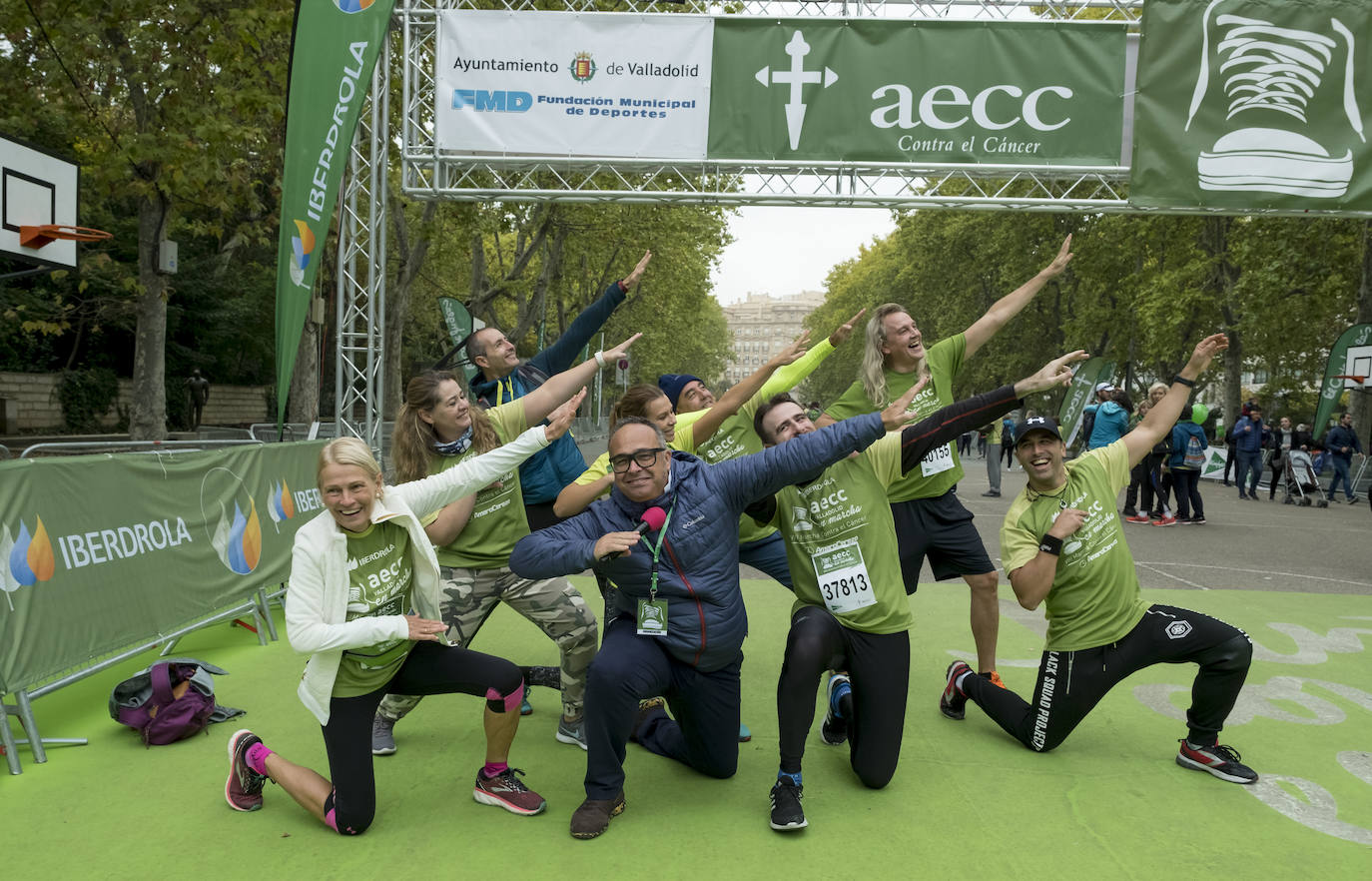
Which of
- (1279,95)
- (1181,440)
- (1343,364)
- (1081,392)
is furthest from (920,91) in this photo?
(1081,392)

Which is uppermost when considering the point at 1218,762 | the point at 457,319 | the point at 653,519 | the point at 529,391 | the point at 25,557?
the point at 457,319

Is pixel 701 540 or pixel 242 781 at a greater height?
pixel 701 540

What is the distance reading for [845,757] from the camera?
4.28m

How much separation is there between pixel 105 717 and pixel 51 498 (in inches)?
45.5

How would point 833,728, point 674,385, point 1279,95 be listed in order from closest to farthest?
point 833,728
point 674,385
point 1279,95

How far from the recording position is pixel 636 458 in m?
3.51

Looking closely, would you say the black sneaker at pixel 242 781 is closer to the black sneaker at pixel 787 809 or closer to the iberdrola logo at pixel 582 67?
the black sneaker at pixel 787 809

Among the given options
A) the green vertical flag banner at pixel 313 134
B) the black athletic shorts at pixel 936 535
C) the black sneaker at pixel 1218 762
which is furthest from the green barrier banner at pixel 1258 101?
the green vertical flag banner at pixel 313 134

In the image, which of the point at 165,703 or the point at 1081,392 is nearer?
the point at 165,703

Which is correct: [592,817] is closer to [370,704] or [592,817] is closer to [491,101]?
[370,704]

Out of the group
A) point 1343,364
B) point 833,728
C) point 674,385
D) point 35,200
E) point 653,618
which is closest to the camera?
point 653,618

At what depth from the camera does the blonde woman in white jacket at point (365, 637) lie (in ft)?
10.8

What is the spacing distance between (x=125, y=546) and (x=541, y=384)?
2.38 metres

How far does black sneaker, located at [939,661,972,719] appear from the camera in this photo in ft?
15.6
